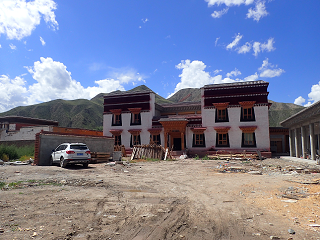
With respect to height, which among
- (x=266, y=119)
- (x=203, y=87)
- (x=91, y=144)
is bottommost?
(x=91, y=144)

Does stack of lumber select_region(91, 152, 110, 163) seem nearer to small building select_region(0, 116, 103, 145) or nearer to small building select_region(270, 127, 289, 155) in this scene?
small building select_region(0, 116, 103, 145)

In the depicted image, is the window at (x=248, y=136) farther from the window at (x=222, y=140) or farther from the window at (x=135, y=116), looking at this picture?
the window at (x=135, y=116)

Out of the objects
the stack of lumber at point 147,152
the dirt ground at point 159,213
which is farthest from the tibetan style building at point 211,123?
the dirt ground at point 159,213

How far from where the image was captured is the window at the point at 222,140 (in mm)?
27995

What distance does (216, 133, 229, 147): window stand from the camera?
28.0 metres

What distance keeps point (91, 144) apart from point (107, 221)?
16765mm

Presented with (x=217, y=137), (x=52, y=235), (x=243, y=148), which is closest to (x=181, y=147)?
(x=217, y=137)

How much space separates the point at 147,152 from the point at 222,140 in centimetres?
1075

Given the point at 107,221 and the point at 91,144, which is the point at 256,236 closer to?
the point at 107,221

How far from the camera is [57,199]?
6.42 metres

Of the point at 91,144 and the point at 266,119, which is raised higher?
the point at 266,119

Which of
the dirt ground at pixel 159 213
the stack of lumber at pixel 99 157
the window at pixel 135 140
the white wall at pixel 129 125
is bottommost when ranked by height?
the dirt ground at pixel 159 213

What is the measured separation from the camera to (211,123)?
93.7 ft

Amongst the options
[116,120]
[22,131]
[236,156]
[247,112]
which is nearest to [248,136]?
[247,112]
